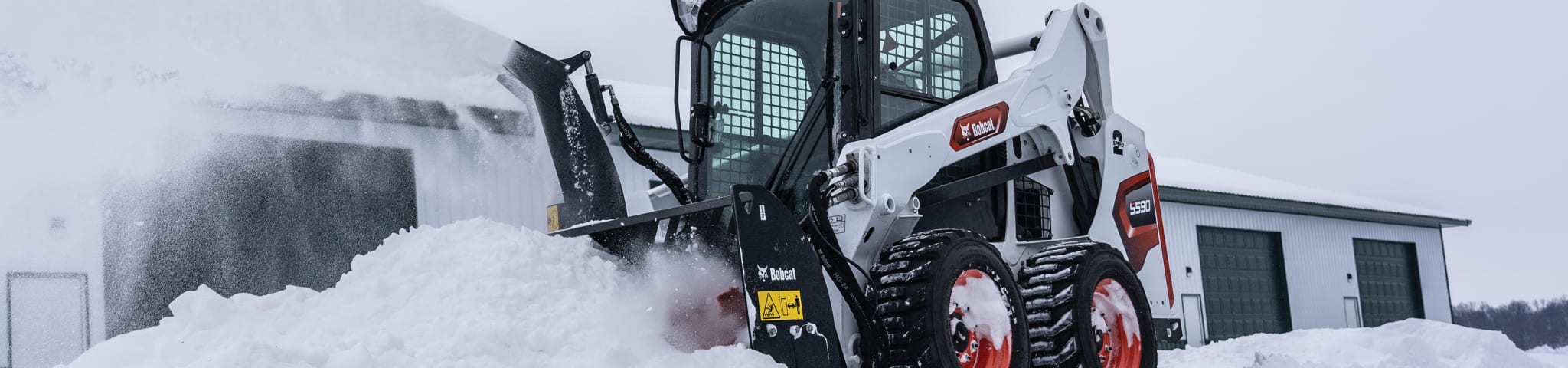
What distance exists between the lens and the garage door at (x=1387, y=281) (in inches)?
774

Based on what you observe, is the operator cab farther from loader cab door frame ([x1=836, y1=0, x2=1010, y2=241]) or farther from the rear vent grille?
the rear vent grille

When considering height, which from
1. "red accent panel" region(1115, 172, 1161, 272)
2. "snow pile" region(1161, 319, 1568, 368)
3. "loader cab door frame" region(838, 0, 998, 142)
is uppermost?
"loader cab door frame" region(838, 0, 998, 142)

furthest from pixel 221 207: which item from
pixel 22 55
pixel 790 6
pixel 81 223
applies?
pixel 790 6

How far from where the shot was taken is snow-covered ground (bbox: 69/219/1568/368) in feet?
12.1

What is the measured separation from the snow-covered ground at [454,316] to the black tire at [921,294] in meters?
0.55

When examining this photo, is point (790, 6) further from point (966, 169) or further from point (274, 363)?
point (274, 363)

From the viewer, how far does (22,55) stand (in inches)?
237

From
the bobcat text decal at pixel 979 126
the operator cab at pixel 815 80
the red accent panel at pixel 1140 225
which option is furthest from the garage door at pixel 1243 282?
the bobcat text decal at pixel 979 126

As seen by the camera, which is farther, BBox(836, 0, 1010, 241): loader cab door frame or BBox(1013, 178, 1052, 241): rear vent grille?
BBox(1013, 178, 1052, 241): rear vent grille

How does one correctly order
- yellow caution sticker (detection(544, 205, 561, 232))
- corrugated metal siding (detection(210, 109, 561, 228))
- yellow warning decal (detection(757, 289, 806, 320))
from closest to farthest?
1. yellow warning decal (detection(757, 289, 806, 320))
2. yellow caution sticker (detection(544, 205, 561, 232))
3. corrugated metal siding (detection(210, 109, 561, 228))

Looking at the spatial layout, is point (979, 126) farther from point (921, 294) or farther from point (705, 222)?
point (705, 222)

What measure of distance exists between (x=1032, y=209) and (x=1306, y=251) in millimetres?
14821

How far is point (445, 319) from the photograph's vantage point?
156 inches

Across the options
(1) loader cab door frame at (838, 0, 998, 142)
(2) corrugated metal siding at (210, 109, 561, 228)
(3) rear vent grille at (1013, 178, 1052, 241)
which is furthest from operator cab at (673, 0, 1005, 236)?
(2) corrugated metal siding at (210, 109, 561, 228)
